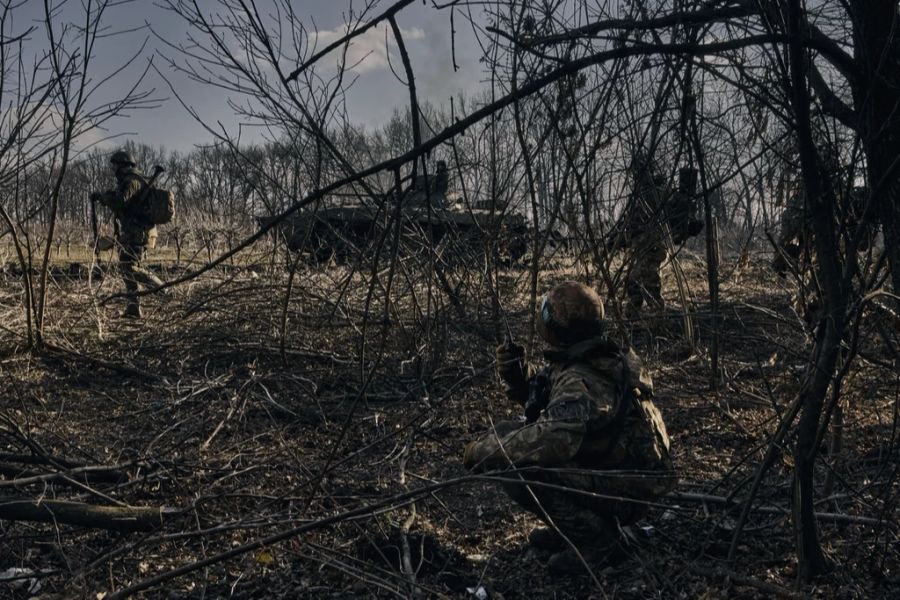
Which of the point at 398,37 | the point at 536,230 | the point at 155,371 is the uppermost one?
the point at 398,37

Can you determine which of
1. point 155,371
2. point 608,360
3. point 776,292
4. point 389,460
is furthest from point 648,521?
point 776,292

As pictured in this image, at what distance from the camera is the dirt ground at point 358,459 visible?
111 inches

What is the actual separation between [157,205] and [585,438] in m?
8.24

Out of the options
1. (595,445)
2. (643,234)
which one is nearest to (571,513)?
(595,445)

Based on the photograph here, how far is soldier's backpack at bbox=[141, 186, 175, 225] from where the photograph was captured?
9922 mm

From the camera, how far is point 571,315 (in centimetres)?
297

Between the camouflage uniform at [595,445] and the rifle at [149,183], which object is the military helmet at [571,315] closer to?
the camouflage uniform at [595,445]

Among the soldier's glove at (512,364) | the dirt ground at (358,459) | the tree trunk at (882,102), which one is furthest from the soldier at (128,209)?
the tree trunk at (882,102)

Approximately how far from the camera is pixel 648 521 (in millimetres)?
3387

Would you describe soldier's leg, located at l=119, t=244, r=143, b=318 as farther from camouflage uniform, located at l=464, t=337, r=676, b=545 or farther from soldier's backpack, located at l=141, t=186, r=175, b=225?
camouflage uniform, located at l=464, t=337, r=676, b=545

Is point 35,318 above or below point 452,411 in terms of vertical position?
above

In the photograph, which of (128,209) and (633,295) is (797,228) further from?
(128,209)

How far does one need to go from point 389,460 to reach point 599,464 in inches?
60.1

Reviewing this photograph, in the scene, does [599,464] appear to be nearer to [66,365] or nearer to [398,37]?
[398,37]
